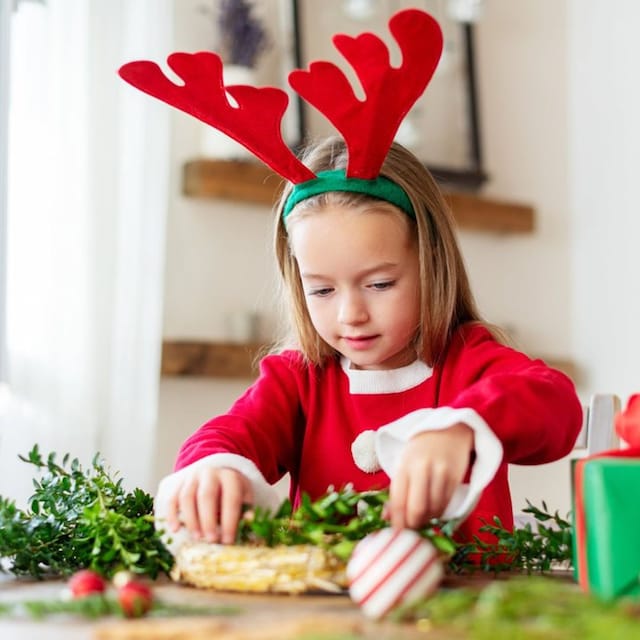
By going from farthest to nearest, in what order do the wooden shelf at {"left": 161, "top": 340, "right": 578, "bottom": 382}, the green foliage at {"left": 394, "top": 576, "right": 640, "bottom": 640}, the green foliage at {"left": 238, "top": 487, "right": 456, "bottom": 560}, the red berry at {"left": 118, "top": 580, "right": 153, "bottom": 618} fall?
the wooden shelf at {"left": 161, "top": 340, "right": 578, "bottom": 382}
the green foliage at {"left": 238, "top": 487, "right": 456, "bottom": 560}
the red berry at {"left": 118, "top": 580, "right": 153, "bottom": 618}
the green foliage at {"left": 394, "top": 576, "right": 640, "bottom": 640}

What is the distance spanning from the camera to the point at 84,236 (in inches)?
108

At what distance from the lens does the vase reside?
296 cm

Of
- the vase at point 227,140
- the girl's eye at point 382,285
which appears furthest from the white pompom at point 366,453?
the vase at point 227,140

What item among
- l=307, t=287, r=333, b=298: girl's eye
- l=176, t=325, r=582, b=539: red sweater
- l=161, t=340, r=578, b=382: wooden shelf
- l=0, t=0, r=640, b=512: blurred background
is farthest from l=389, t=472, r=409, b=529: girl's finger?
l=161, t=340, r=578, b=382: wooden shelf

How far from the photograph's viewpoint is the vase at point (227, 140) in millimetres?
2961

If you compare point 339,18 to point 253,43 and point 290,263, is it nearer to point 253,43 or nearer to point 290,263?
point 253,43

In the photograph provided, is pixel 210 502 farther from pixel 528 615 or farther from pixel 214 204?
pixel 214 204

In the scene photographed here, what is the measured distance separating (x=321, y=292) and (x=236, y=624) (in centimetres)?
61

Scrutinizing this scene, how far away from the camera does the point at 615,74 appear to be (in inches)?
141

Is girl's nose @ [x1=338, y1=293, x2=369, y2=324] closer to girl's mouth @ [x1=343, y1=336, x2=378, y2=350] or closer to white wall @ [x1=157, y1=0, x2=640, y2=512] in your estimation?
girl's mouth @ [x1=343, y1=336, x2=378, y2=350]

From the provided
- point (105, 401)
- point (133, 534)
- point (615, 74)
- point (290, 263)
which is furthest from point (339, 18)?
point (133, 534)

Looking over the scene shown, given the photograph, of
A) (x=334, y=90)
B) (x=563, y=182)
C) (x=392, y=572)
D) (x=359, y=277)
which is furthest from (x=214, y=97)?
(x=563, y=182)

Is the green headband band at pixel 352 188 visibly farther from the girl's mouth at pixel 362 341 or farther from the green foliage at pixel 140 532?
the green foliage at pixel 140 532

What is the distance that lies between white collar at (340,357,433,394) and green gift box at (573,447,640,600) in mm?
599
